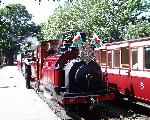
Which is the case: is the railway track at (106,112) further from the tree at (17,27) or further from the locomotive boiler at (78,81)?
the tree at (17,27)

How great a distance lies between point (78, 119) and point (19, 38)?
101 m

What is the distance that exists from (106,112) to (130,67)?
6.09 feet

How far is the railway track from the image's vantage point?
46.1 ft

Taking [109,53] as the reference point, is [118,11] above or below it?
above

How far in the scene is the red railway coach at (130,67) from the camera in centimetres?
1409

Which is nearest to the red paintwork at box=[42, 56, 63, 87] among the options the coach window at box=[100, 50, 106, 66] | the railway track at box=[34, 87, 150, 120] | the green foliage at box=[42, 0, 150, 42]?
the railway track at box=[34, 87, 150, 120]

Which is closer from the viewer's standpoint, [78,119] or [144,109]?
[78,119]

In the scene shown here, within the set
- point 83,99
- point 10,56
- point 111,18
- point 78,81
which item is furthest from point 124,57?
point 10,56

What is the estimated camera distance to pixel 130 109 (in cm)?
1641

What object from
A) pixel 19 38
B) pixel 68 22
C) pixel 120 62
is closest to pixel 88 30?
pixel 68 22

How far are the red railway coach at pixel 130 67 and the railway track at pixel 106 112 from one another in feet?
1.88

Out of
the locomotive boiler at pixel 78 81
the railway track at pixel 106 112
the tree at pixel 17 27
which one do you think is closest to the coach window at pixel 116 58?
the railway track at pixel 106 112

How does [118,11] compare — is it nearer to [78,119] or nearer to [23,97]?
[23,97]

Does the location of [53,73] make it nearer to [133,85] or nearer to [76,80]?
[76,80]
